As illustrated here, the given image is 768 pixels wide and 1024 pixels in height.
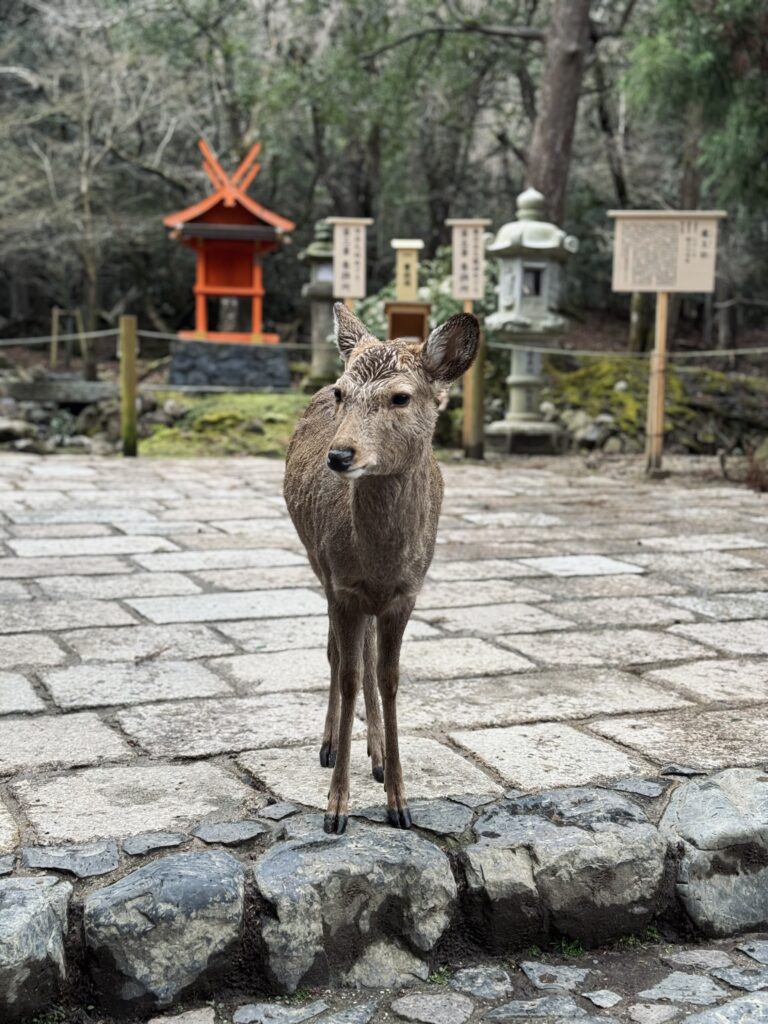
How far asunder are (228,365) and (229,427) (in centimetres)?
252

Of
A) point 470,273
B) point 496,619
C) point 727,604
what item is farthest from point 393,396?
point 470,273

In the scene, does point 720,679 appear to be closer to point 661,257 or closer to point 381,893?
point 381,893

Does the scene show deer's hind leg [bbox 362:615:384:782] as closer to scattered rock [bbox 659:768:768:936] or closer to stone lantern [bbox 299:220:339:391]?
scattered rock [bbox 659:768:768:936]

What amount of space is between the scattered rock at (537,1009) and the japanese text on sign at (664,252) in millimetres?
8277

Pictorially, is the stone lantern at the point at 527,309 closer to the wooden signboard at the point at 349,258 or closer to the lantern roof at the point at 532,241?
the lantern roof at the point at 532,241

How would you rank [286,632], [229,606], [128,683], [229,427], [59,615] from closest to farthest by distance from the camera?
[128,683], [286,632], [59,615], [229,606], [229,427]

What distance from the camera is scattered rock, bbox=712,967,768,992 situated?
7.67ft

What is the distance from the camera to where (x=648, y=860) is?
2.59 meters

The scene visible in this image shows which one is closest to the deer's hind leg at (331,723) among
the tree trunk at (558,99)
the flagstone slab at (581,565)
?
the flagstone slab at (581,565)

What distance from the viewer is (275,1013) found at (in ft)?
7.24

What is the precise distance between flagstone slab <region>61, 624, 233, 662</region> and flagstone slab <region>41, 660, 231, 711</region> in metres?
0.12

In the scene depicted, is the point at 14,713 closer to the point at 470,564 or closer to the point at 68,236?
the point at 470,564

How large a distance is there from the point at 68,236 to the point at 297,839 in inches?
668

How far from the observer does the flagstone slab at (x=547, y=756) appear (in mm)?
2898
